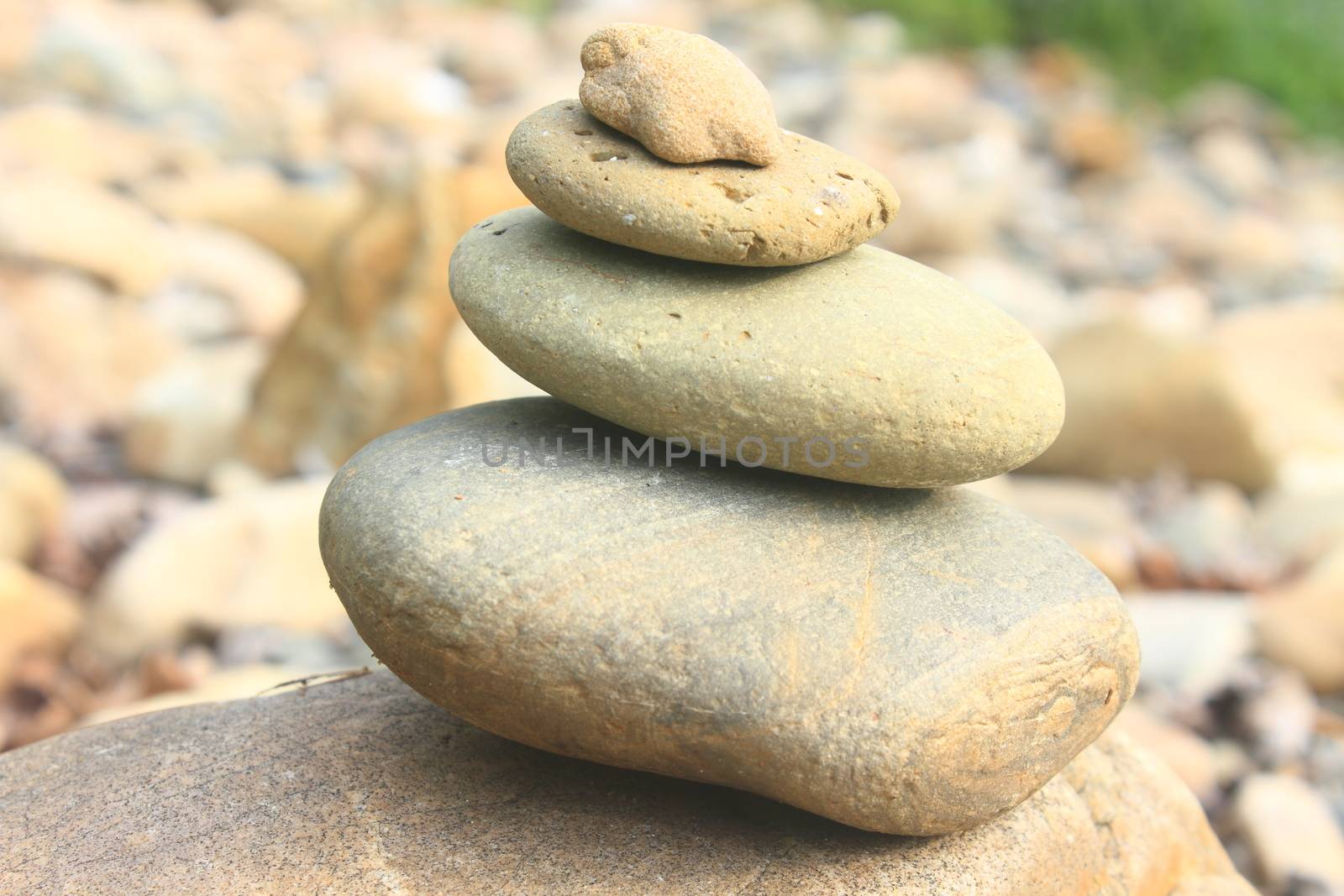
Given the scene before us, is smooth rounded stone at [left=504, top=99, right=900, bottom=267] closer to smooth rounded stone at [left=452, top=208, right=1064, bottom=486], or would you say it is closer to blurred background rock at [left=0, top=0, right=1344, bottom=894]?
smooth rounded stone at [left=452, top=208, right=1064, bottom=486]

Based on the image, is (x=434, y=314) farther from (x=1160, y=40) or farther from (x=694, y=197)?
(x=1160, y=40)

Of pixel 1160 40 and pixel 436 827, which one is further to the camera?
pixel 1160 40

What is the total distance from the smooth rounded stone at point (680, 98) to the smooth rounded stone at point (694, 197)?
0.14 feet

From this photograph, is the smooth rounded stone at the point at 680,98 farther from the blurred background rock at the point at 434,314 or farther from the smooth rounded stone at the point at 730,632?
the blurred background rock at the point at 434,314

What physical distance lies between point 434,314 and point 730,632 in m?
3.42

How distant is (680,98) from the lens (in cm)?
247

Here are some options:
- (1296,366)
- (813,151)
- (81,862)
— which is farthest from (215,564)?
(1296,366)

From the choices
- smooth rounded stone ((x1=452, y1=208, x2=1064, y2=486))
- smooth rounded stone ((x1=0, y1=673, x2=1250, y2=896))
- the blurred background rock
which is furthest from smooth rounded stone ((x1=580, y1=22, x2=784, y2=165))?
the blurred background rock

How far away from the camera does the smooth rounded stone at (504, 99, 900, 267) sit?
2441 mm

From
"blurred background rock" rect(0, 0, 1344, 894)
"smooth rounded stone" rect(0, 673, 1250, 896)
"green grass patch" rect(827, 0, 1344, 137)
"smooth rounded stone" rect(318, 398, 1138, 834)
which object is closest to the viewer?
"smooth rounded stone" rect(318, 398, 1138, 834)

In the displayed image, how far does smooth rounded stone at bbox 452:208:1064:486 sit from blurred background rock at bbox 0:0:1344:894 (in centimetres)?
208

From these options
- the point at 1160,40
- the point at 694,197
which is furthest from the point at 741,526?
the point at 1160,40

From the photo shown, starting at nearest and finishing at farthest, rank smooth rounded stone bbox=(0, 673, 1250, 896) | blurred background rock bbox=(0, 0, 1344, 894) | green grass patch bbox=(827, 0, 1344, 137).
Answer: smooth rounded stone bbox=(0, 673, 1250, 896) → blurred background rock bbox=(0, 0, 1344, 894) → green grass patch bbox=(827, 0, 1344, 137)

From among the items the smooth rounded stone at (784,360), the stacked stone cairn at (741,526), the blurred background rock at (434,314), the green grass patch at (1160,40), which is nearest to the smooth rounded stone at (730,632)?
the stacked stone cairn at (741,526)
